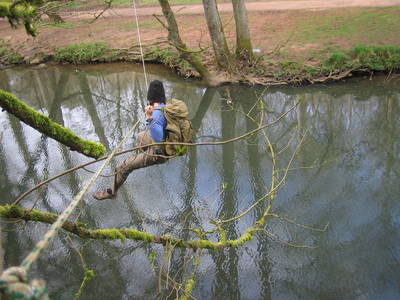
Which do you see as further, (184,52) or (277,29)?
(277,29)

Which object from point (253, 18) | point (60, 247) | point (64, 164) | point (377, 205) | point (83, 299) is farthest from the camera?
point (253, 18)

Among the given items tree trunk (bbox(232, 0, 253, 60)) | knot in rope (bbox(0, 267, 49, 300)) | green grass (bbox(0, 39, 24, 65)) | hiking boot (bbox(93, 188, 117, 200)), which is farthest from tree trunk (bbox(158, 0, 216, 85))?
knot in rope (bbox(0, 267, 49, 300))

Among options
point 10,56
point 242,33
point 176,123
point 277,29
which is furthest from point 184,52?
point 10,56

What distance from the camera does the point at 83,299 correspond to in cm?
494

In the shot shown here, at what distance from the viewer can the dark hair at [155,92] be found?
445 cm

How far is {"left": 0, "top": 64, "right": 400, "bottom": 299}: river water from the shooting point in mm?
5098

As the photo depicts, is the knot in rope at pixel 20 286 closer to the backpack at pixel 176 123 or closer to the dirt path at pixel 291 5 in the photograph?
A: the backpack at pixel 176 123

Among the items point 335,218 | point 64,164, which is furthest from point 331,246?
point 64,164

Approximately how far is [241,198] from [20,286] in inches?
216

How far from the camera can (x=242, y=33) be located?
1143 centimetres

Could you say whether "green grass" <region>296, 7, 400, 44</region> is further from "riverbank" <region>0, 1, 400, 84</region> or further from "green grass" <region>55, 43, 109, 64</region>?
"green grass" <region>55, 43, 109, 64</region>

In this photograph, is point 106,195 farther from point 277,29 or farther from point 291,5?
point 291,5

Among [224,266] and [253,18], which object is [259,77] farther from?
[224,266]

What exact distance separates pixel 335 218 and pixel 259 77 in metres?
6.20
